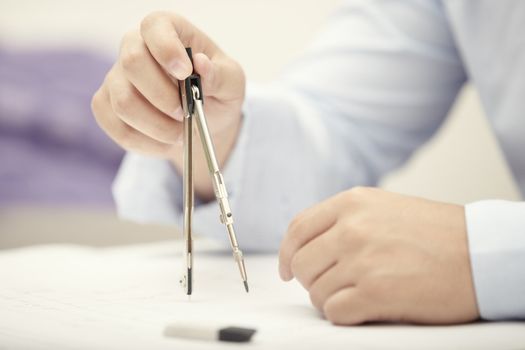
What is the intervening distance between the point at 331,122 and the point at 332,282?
0.38 m

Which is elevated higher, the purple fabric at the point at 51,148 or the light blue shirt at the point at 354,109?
the light blue shirt at the point at 354,109

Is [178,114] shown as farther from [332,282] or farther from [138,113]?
[332,282]

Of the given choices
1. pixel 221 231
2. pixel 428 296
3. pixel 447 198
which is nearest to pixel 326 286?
pixel 428 296

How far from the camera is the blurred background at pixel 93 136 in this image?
1032 millimetres

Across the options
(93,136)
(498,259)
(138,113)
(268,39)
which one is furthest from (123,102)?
(268,39)

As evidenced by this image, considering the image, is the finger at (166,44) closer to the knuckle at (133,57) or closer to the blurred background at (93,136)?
the knuckle at (133,57)

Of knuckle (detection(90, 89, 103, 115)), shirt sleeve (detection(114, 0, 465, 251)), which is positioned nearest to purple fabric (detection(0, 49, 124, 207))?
shirt sleeve (detection(114, 0, 465, 251))

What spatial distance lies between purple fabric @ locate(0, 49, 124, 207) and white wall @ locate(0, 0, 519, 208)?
167 millimetres

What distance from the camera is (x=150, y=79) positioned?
44 cm

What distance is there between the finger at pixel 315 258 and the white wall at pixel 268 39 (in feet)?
2.04

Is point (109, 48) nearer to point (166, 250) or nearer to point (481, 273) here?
point (166, 250)

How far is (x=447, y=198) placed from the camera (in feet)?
3.39

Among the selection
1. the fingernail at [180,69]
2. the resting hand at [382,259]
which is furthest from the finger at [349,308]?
the fingernail at [180,69]

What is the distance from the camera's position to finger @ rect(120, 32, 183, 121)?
17.5 inches
